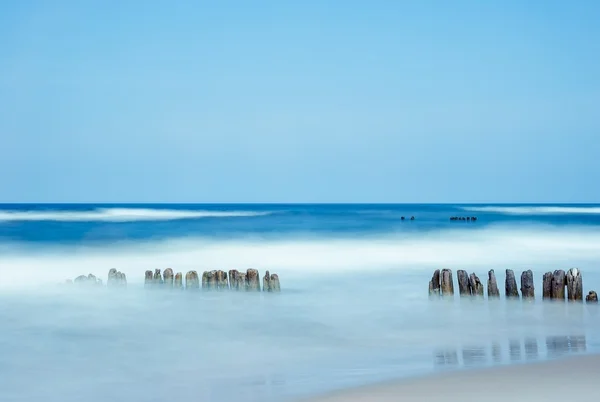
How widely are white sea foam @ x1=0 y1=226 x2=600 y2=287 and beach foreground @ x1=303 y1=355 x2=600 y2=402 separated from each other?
11.6 m

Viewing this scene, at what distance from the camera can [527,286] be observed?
13359 millimetres

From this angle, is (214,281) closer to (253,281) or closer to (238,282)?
(238,282)

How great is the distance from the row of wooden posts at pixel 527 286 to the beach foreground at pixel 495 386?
5108mm

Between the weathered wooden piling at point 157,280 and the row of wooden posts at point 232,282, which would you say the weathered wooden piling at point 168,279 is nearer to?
the row of wooden posts at point 232,282

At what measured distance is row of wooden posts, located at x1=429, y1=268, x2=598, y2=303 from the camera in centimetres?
1300

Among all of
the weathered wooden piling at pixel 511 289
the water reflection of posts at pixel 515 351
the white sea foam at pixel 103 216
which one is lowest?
the water reflection of posts at pixel 515 351

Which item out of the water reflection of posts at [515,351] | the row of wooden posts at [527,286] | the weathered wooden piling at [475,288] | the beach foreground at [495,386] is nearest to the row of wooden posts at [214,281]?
the row of wooden posts at [527,286]

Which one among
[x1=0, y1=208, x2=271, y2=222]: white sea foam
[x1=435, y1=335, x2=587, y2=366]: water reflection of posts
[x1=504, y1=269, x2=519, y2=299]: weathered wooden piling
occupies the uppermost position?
[x1=0, y1=208, x2=271, y2=222]: white sea foam

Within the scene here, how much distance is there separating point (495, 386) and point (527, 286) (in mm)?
6605

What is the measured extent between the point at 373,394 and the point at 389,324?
15.2 feet

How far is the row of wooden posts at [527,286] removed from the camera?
512 inches

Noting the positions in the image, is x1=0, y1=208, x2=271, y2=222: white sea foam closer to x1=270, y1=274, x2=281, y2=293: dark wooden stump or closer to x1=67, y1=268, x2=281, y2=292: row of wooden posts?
x1=67, y1=268, x2=281, y2=292: row of wooden posts

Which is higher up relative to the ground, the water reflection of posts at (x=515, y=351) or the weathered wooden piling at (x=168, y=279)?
the weathered wooden piling at (x=168, y=279)

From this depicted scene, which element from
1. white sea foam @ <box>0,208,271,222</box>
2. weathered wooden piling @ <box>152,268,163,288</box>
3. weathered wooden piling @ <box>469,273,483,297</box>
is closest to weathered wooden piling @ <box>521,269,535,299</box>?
weathered wooden piling @ <box>469,273,483,297</box>
